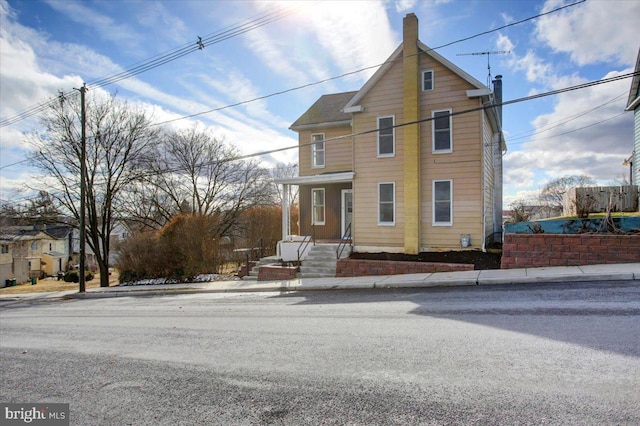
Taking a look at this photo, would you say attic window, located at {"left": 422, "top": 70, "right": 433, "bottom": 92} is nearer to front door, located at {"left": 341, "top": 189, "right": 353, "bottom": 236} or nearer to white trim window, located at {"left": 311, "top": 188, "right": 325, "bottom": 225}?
front door, located at {"left": 341, "top": 189, "right": 353, "bottom": 236}

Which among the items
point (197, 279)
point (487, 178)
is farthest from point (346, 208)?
point (197, 279)

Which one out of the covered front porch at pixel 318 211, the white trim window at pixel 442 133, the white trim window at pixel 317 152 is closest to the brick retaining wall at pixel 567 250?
the white trim window at pixel 442 133

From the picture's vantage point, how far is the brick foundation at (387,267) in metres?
12.0

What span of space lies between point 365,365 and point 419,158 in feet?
38.3

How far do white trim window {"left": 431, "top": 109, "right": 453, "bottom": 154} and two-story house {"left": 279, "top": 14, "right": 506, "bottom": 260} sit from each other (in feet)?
0.12

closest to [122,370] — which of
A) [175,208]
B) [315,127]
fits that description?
[315,127]

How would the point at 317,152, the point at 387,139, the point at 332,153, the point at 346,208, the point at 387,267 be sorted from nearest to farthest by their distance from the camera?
1. the point at 387,267
2. the point at 387,139
3. the point at 346,208
4. the point at 332,153
5. the point at 317,152

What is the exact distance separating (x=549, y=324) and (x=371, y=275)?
7867 mm

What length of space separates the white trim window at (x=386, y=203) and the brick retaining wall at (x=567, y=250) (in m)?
5.09

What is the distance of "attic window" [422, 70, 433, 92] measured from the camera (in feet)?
49.1

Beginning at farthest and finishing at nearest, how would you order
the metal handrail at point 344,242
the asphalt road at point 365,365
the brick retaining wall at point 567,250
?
1. the metal handrail at point 344,242
2. the brick retaining wall at point 567,250
3. the asphalt road at point 365,365

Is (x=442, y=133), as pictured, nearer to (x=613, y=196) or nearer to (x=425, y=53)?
(x=425, y=53)

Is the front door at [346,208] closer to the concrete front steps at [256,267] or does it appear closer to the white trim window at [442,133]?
the concrete front steps at [256,267]

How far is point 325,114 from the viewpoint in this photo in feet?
63.7
